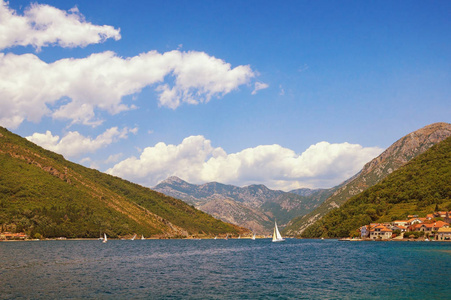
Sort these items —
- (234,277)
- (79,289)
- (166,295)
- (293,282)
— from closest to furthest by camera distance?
(166,295)
(79,289)
(293,282)
(234,277)

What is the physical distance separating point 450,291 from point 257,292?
2838 cm

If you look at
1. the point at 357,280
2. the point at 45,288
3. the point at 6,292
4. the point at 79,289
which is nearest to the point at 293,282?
the point at 357,280

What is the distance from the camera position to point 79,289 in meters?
57.8

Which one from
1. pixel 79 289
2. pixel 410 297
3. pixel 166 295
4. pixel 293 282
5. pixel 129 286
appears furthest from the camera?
pixel 293 282

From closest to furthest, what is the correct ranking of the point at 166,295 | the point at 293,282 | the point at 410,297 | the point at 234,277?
the point at 410,297
the point at 166,295
the point at 293,282
the point at 234,277

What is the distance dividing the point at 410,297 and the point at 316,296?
12747mm

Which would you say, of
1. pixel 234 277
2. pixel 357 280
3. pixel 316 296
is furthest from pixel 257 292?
pixel 357 280

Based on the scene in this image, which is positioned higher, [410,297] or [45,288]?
[410,297]

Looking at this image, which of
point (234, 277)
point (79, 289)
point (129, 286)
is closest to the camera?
point (79, 289)

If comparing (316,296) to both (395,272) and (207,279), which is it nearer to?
(207,279)

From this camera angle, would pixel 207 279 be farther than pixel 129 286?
Yes

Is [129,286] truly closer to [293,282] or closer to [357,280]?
[293,282]

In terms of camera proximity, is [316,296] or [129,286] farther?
[129,286]

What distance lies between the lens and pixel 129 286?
61688mm
